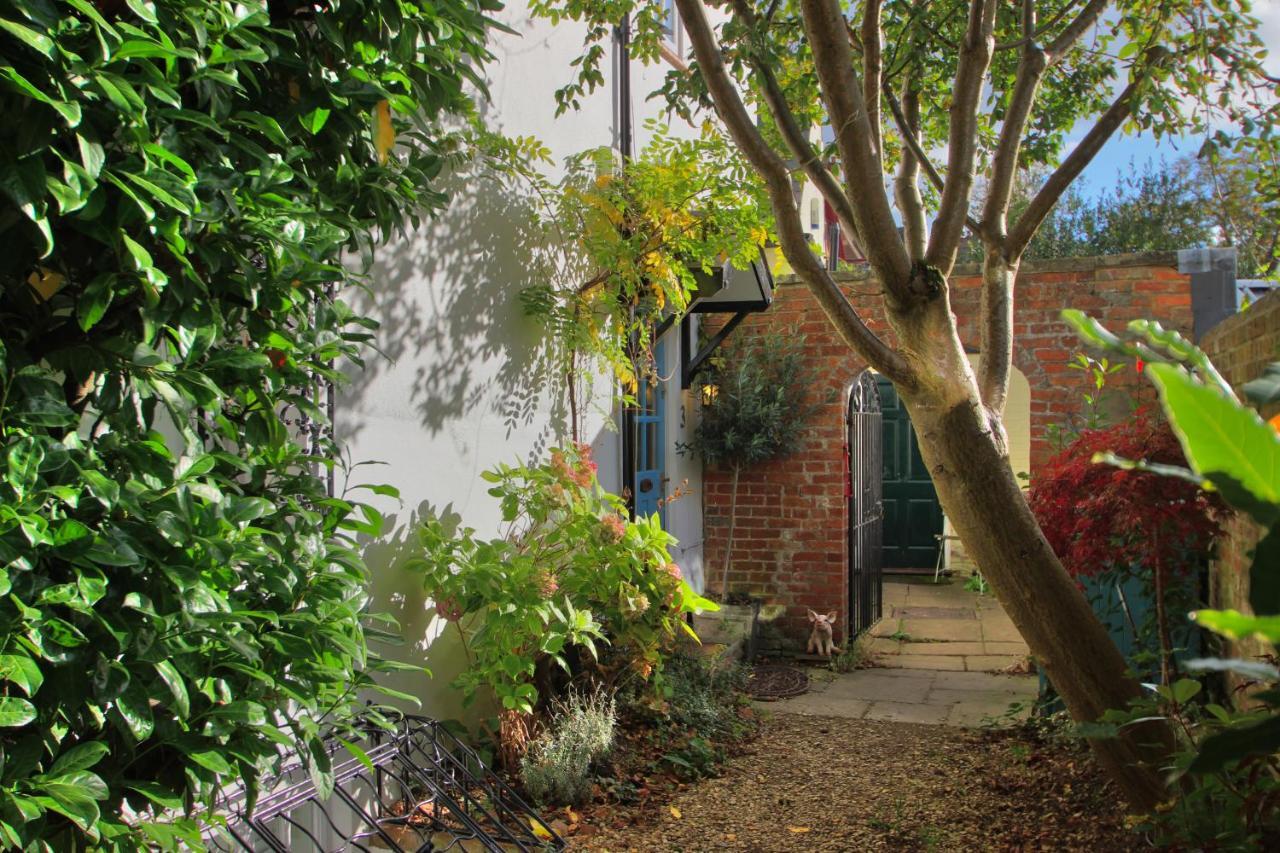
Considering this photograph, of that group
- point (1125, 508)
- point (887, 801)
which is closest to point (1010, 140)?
point (1125, 508)

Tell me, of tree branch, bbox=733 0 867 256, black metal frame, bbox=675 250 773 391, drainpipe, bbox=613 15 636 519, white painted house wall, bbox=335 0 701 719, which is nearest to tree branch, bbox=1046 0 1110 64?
tree branch, bbox=733 0 867 256

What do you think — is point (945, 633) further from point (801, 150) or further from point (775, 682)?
point (801, 150)

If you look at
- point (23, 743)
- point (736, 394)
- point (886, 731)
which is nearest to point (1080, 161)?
point (886, 731)

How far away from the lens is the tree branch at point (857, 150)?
3502mm

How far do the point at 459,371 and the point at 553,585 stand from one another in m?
1.11

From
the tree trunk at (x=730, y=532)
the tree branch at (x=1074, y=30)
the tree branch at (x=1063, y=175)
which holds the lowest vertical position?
the tree trunk at (x=730, y=532)

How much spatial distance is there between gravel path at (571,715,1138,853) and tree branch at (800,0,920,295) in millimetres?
2125

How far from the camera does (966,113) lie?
3.87m

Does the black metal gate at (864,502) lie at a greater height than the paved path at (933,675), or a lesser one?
greater

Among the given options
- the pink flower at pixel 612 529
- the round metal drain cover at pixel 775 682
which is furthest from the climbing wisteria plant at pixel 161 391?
the round metal drain cover at pixel 775 682

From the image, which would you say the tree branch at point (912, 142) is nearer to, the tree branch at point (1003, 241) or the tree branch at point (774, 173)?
the tree branch at point (1003, 241)

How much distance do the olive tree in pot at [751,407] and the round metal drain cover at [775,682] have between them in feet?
2.59

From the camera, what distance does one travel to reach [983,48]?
3.85 metres

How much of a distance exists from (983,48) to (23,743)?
3.81m
